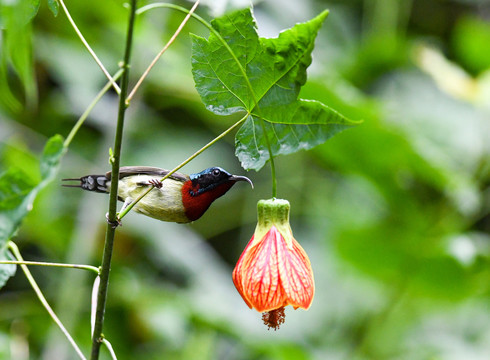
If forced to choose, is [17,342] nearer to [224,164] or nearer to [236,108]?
[236,108]

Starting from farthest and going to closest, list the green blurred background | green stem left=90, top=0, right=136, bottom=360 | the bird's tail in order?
1. the green blurred background
2. the bird's tail
3. green stem left=90, top=0, right=136, bottom=360

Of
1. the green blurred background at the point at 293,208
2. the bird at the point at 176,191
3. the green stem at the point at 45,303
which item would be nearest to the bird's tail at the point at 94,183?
the bird at the point at 176,191

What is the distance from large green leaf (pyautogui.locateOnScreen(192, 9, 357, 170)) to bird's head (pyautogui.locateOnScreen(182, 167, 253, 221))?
3 centimetres

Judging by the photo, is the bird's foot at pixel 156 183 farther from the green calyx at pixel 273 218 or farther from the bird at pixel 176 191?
the green calyx at pixel 273 218

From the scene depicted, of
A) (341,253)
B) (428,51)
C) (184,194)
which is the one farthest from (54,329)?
(428,51)

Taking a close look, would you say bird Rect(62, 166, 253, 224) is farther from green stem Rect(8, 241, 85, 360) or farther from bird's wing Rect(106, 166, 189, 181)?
green stem Rect(8, 241, 85, 360)

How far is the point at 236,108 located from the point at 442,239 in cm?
134

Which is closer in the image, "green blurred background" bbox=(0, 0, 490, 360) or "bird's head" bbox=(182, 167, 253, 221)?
"bird's head" bbox=(182, 167, 253, 221)

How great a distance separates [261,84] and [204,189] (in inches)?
5.1

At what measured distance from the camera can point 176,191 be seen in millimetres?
722

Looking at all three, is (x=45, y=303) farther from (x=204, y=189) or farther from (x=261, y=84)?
(x=261, y=84)

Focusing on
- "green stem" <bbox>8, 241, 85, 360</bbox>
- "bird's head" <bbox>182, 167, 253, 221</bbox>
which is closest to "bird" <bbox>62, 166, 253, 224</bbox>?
"bird's head" <bbox>182, 167, 253, 221</bbox>

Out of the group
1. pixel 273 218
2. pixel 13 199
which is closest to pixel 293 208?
pixel 273 218

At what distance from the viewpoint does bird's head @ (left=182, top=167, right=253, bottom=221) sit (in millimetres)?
676
